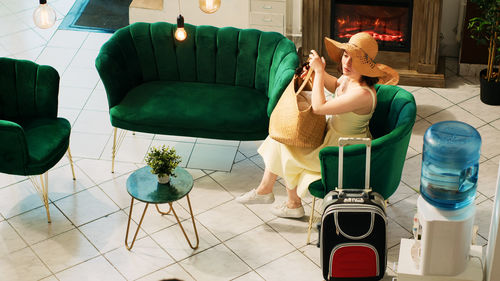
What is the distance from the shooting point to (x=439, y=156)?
175 inches

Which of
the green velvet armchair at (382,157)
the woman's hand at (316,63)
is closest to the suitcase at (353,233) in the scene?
the green velvet armchair at (382,157)

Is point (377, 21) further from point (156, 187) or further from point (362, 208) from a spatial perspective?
point (156, 187)

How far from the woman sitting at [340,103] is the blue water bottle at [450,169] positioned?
75cm

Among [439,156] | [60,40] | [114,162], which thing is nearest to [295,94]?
[439,156]

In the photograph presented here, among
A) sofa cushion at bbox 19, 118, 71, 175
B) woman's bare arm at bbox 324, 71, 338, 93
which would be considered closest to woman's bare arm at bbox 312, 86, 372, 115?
woman's bare arm at bbox 324, 71, 338, 93

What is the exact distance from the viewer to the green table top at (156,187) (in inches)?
204

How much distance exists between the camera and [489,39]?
683cm

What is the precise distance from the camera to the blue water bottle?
4.38 meters

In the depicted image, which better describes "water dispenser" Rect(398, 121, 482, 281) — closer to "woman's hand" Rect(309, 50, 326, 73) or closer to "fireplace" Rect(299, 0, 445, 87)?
"woman's hand" Rect(309, 50, 326, 73)

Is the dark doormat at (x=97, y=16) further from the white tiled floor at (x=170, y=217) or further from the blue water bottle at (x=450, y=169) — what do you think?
the blue water bottle at (x=450, y=169)

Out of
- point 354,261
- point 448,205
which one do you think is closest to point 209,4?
point 354,261

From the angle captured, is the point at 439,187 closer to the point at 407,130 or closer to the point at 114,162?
the point at 407,130

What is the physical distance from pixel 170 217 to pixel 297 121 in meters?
1.28

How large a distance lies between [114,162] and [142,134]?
1.49ft
